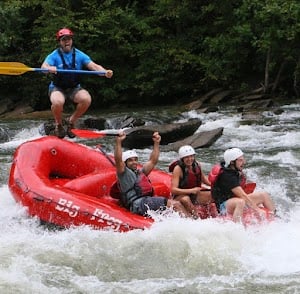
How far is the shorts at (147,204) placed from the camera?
255 inches

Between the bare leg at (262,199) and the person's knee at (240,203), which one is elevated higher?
the person's knee at (240,203)

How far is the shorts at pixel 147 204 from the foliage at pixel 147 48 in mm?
13494

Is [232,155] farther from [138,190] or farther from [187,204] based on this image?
[138,190]

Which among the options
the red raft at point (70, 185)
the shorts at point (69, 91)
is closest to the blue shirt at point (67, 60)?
the shorts at point (69, 91)

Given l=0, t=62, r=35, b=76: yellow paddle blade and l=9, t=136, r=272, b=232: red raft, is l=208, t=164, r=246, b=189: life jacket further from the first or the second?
l=0, t=62, r=35, b=76: yellow paddle blade

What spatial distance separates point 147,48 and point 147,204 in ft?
49.8

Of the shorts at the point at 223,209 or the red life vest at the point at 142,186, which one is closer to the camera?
the shorts at the point at 223,209

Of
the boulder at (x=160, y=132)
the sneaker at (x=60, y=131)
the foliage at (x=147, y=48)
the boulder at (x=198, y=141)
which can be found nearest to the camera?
the sneaker at (x=60, y=131)

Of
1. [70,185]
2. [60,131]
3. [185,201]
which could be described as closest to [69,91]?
[60,131]

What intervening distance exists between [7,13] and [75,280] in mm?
16419

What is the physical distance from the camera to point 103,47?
2169cm

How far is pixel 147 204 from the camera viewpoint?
21.3 ft

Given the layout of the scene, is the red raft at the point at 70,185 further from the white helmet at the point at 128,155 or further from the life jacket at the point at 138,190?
the white helmet at the point at 128,155

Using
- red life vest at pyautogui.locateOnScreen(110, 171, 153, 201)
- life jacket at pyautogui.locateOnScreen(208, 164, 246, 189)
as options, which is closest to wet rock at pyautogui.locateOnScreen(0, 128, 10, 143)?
red life vest at pyautogui.locateOnScreen(110, 171, 153, 201)
